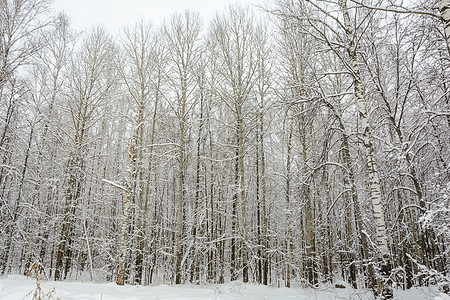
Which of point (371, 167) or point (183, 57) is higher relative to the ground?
point (183, 57)

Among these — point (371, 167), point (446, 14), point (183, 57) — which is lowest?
point (371, 167)

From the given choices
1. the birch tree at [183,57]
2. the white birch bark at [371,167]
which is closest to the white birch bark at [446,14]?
the white birch bark at [371,167]

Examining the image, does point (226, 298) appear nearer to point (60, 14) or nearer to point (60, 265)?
point (60, 265)

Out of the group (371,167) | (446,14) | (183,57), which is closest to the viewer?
(446,14)

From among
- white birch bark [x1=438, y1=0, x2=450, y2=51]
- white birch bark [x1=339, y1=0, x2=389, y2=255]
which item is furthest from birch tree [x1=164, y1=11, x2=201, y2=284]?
white birch bark [x1=438, y1=0, x2=450, y2=51]

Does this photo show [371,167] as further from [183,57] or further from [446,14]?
[183,57]

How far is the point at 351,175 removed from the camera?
8.05 metres

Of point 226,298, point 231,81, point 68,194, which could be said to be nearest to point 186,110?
point 231,81

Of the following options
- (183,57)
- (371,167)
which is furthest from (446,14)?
(183,57)

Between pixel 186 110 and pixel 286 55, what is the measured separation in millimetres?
5506

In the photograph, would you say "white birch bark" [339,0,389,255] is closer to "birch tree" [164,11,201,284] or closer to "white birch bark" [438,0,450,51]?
"white birch bark" [438,0,450,51]

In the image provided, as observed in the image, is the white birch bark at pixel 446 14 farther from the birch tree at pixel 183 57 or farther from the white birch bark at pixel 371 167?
the birch tree at pixel 183 57

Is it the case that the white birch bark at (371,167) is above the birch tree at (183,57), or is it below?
below

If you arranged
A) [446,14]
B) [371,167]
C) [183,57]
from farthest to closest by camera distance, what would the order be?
[183,57]
[371,167]
[446,14]
